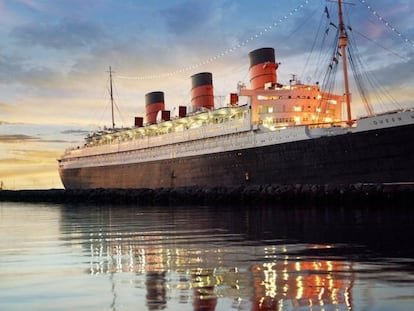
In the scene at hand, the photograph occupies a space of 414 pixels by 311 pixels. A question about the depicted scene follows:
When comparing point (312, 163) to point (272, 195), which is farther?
point (272, 195)

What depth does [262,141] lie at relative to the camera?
38.1 metres

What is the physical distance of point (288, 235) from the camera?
15.6 m

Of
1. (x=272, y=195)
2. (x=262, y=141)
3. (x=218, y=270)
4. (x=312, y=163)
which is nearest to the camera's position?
(x=218, y=270)

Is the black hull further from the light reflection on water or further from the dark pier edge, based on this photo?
the light reflection on water

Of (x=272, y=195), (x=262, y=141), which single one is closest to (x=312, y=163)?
(x=272, y=195)

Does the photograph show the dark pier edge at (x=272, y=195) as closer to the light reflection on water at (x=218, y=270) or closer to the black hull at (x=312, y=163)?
the black hull at (x=312, y=163)

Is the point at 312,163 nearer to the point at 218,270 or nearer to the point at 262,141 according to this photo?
the point at 262,141

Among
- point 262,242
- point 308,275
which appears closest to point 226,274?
point 308,275

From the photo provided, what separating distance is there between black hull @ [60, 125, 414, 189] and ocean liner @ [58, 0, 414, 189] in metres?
0.06

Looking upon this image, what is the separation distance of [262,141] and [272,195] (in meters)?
6.02

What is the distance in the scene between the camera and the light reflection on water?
7.08 m

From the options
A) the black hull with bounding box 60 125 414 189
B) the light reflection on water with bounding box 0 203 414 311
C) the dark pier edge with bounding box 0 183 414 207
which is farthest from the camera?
the black hull with bounding box 60 125 414 189

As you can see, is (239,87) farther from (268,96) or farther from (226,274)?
(226,274)

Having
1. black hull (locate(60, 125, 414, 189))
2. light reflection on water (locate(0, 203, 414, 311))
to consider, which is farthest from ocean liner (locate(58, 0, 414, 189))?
light reflection on water (locate(0, 203, 414, 311))
